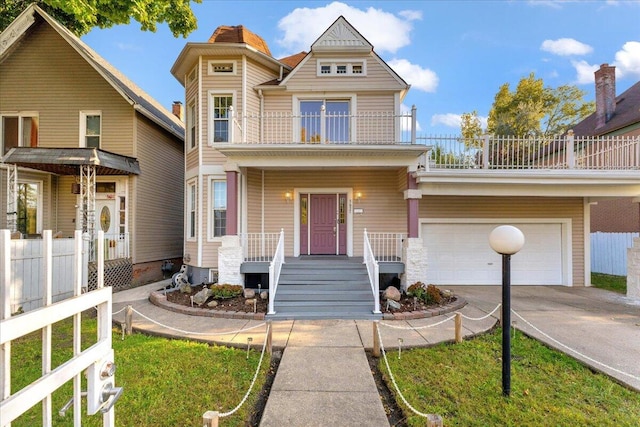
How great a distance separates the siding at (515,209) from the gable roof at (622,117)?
7.04m

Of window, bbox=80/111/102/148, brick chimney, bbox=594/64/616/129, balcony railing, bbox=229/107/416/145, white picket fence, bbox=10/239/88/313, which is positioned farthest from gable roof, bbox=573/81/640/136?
window, bbox=80/111/102/148

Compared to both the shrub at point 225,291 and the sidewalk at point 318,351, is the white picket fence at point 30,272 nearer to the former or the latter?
the sidewalk at point 318,351

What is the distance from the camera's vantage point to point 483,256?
9.84 meters

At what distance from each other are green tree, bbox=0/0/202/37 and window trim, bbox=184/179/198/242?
5.31 meters

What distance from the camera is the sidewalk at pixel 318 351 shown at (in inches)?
127

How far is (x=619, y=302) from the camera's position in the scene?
7.71 metres

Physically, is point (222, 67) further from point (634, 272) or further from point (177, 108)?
point (634, 272)

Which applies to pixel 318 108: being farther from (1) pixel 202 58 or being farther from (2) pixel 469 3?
(2) pixel 469 3

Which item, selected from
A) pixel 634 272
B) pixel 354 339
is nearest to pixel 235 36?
pixel 354 339

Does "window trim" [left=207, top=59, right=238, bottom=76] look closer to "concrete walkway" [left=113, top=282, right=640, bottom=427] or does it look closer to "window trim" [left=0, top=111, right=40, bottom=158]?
"window trim" [left=0, top=111, right=40, bottom=158]

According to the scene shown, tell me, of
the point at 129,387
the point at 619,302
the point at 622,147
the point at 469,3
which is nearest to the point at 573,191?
the point at 622,147

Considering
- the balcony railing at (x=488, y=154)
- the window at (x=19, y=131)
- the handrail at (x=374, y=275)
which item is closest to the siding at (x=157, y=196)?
the window at (x=19, y=131)

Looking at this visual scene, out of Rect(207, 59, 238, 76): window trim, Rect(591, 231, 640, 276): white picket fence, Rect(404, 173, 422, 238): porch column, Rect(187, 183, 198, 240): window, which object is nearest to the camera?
Rect(404, 173, 422, 238): porch column

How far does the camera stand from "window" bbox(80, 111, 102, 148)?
10.1 m
